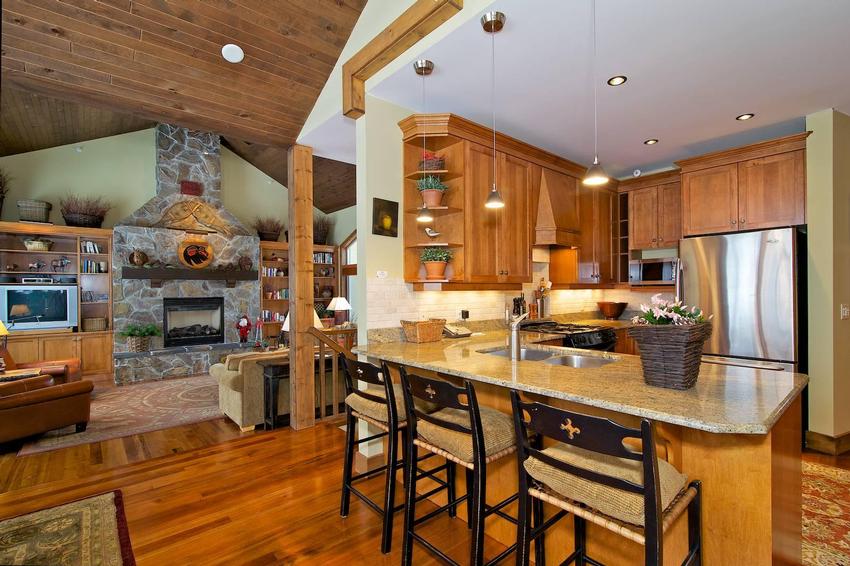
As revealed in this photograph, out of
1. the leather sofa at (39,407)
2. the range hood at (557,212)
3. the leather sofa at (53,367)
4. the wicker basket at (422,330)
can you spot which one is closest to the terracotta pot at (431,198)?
the wicker basket at (422,330)

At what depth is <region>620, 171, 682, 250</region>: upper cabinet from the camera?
4.86 m

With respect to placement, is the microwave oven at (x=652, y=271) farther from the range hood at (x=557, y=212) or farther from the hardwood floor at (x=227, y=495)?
the hardwood floor at (x=227, y=495)

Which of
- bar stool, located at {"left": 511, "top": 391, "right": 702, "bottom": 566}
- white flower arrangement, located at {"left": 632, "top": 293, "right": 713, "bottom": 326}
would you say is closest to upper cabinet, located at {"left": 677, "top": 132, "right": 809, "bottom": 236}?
white flower arrangement, located at {"left": 632, "top": 293, "right": 713, "bottom": 326}

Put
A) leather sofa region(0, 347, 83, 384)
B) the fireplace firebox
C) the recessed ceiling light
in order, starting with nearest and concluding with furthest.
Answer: the recessed ceiling light, leather sofa region(0, 347, 83, 384), the fireplace firebox

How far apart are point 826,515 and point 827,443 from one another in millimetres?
1292

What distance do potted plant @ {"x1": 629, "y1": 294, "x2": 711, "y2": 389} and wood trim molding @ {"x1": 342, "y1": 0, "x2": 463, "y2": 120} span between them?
77.5 inches

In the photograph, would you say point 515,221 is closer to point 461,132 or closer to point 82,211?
point 461,132

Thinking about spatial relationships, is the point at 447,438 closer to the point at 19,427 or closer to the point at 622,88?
the point at 622,88

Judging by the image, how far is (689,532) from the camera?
5.57 ft

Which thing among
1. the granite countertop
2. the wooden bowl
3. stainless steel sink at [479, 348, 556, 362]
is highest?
the wooden bowl

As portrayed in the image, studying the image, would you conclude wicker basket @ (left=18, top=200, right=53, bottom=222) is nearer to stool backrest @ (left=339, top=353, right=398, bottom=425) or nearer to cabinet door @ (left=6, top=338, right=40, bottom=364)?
cabinet door @ (left=6, top=338, right=40, bottom=364)

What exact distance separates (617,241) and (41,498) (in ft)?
19.3

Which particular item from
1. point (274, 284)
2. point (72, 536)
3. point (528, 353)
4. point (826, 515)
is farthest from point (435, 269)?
point (274, 284)

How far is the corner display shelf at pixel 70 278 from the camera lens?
20.9 feet
